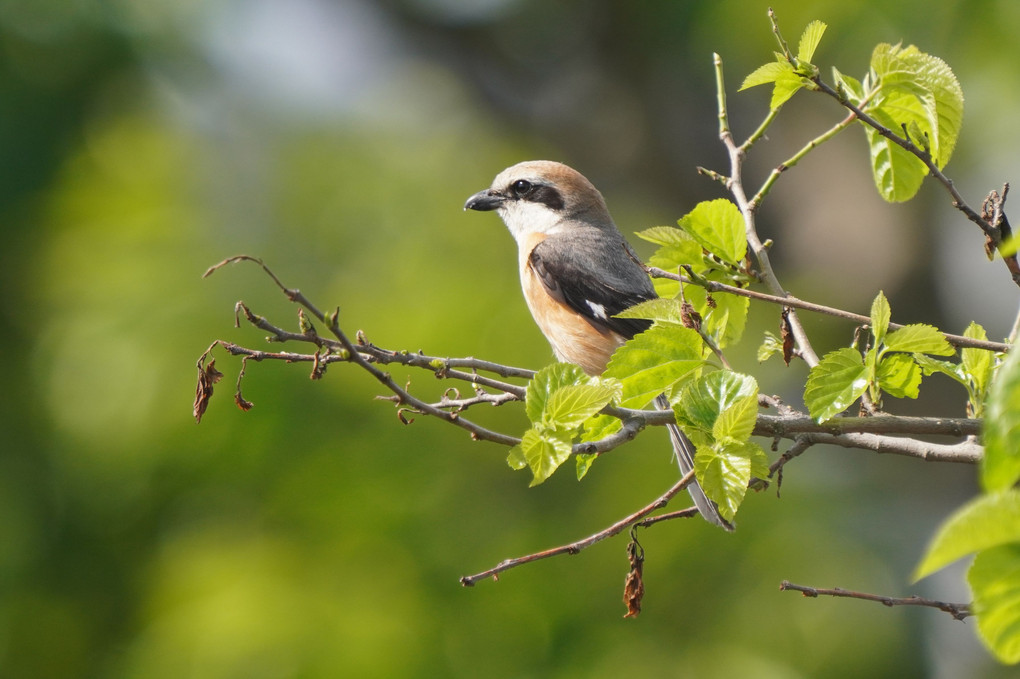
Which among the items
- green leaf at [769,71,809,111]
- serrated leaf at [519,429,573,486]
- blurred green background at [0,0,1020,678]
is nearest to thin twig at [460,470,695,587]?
serrated leaf at [519,429,573,486]

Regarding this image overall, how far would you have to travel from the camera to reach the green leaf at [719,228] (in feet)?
7.19

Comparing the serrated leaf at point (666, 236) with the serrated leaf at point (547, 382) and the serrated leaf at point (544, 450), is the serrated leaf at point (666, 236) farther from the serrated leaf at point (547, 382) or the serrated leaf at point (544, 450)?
the serrated leaf at point (544, 450)

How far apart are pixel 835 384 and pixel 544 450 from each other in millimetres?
630

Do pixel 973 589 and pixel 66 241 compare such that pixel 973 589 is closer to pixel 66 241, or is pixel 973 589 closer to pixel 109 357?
pixel 109 357

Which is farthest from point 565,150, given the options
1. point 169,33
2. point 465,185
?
point 169,33

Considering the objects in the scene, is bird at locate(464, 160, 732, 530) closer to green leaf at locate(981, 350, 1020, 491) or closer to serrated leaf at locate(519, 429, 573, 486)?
serrated leaf at locate(519, 429, 573, 486)

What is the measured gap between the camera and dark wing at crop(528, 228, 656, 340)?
413 cm

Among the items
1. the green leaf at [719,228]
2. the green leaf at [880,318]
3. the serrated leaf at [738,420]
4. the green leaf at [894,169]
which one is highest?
the green leaf at [894,169]

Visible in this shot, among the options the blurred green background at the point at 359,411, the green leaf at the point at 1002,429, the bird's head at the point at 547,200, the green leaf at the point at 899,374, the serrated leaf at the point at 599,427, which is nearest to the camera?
the green leaf at the point at 1002,429

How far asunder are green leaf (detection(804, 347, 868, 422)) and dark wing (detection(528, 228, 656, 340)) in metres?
2.05

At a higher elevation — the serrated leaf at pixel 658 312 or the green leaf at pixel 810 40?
the green leaf at pixel 810 40

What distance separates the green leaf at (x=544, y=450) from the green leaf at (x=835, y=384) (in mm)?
506

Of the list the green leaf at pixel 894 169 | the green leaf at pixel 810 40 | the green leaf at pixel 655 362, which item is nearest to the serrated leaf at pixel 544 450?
the green leaf at pixel 655 362

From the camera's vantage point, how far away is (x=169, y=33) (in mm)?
10258
